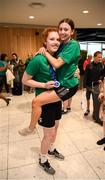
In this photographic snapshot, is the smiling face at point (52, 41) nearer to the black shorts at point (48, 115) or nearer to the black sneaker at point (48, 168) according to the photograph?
the black shorts at point (48, 115)

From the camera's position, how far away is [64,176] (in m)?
2.05

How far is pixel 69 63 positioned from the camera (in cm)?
170

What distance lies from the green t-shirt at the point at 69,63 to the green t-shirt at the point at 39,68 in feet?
0.39

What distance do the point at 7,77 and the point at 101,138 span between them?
3.79 metres

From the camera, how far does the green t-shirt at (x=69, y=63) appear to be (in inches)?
65.7

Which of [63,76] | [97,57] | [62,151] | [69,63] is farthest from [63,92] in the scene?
[97,57]

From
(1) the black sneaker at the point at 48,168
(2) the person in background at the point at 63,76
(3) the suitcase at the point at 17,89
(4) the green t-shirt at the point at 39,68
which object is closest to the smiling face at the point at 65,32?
(2) the person in background at the point at 63,76

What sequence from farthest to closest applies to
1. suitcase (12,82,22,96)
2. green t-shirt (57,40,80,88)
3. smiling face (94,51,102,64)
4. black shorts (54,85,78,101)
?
suitcase (12,82,22,96) < smiling face (94,51,102,64) < black shorts (54,85,78,101) < green t-shirt (57,40,80,88)

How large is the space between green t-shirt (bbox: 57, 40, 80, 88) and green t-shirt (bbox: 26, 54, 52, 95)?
4.7 inches

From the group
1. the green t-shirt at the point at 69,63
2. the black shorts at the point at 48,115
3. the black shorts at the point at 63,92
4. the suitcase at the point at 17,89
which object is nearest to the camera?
the green t-shirt at the point at 69,63

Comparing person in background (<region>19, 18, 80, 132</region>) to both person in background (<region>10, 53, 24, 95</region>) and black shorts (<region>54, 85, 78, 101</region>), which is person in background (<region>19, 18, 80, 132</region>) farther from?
person in background (<region>10, 53, 24, 95</region>)

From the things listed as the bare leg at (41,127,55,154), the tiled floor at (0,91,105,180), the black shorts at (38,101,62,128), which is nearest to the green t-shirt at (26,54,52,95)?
the black shorts at (38,101,62,128)

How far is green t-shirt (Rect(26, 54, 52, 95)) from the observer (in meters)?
1.73

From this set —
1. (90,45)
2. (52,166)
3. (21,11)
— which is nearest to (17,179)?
(52,166)
